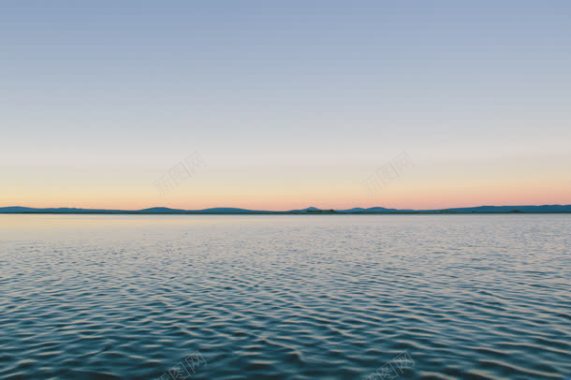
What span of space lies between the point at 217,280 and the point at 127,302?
908cm

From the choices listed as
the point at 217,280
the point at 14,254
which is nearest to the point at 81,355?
the point at 217,280

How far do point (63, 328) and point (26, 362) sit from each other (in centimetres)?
481

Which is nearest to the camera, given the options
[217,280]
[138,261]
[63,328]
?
[63,328]

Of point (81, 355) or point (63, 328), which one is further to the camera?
point (63, 328)

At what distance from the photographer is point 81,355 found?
16.6 m

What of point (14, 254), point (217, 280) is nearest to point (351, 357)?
point (217, 280)

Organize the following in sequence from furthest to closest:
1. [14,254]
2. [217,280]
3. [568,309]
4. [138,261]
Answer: [14,254] < [138,261] < [217,280] < [568,309]

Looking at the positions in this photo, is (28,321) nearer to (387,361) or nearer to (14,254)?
(387,361)

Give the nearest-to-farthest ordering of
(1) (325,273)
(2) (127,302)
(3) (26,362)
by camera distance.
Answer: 1. (3) (26,362)
2. (2) (127,302)
3. (1) (325,273)

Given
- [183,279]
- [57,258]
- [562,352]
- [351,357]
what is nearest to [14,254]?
[57,258]

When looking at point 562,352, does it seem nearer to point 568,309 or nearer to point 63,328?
point 568,309

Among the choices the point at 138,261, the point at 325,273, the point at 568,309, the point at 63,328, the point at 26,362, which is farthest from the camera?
the point at 138,261

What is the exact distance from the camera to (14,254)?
5369cm

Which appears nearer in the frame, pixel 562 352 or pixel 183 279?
pixel 562 352
